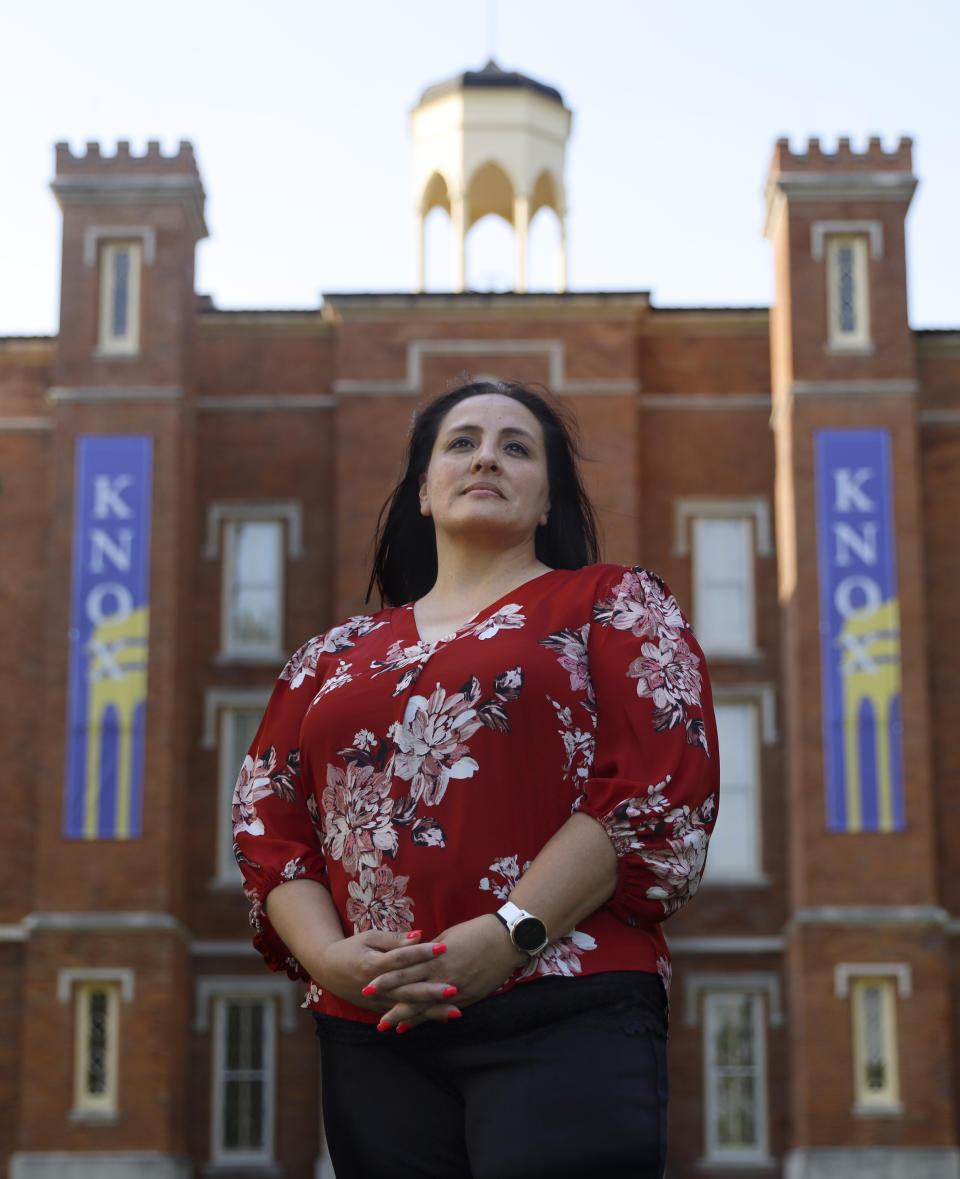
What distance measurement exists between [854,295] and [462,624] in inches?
877

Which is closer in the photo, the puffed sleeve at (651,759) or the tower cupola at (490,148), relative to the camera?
the puffed sleeve at (651,759)

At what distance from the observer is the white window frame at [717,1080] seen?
23953 mm

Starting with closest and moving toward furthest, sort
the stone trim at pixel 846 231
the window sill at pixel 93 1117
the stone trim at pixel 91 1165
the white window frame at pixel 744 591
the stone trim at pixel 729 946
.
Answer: the stone trim at pixel 91 1165, the window sill at pixel 93 1117, the stone trim at pixel 729 946, the stone trim at pixel 846 231, the white window frame at pixel 744 591

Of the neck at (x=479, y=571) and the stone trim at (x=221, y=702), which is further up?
the stone trim at (x=221, y=702)

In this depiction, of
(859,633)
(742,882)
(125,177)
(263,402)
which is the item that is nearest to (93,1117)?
(742,882)

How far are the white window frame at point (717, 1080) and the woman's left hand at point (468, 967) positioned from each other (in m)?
21.6

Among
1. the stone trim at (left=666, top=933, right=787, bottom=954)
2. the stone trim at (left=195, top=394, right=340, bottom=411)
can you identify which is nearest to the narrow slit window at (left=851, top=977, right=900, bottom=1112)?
the stone trim at (left=666, top=933, right=787, bottom=954)

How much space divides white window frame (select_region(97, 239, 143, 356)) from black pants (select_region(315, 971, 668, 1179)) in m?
22.2

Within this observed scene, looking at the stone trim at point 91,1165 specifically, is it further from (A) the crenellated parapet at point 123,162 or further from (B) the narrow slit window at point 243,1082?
(A) the crenellated parapet at point 123,162

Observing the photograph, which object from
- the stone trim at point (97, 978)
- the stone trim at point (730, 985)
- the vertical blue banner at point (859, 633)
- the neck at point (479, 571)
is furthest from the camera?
the stone trim at point (730, 985)

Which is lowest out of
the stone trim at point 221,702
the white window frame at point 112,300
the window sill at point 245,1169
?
the window sill at point 245,1169

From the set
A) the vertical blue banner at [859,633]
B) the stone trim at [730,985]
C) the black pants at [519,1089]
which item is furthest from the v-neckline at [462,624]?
the stone trim at [730,985]

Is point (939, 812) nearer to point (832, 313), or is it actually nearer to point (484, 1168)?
point (832, 313)

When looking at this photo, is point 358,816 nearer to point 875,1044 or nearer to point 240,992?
point 875,1044
